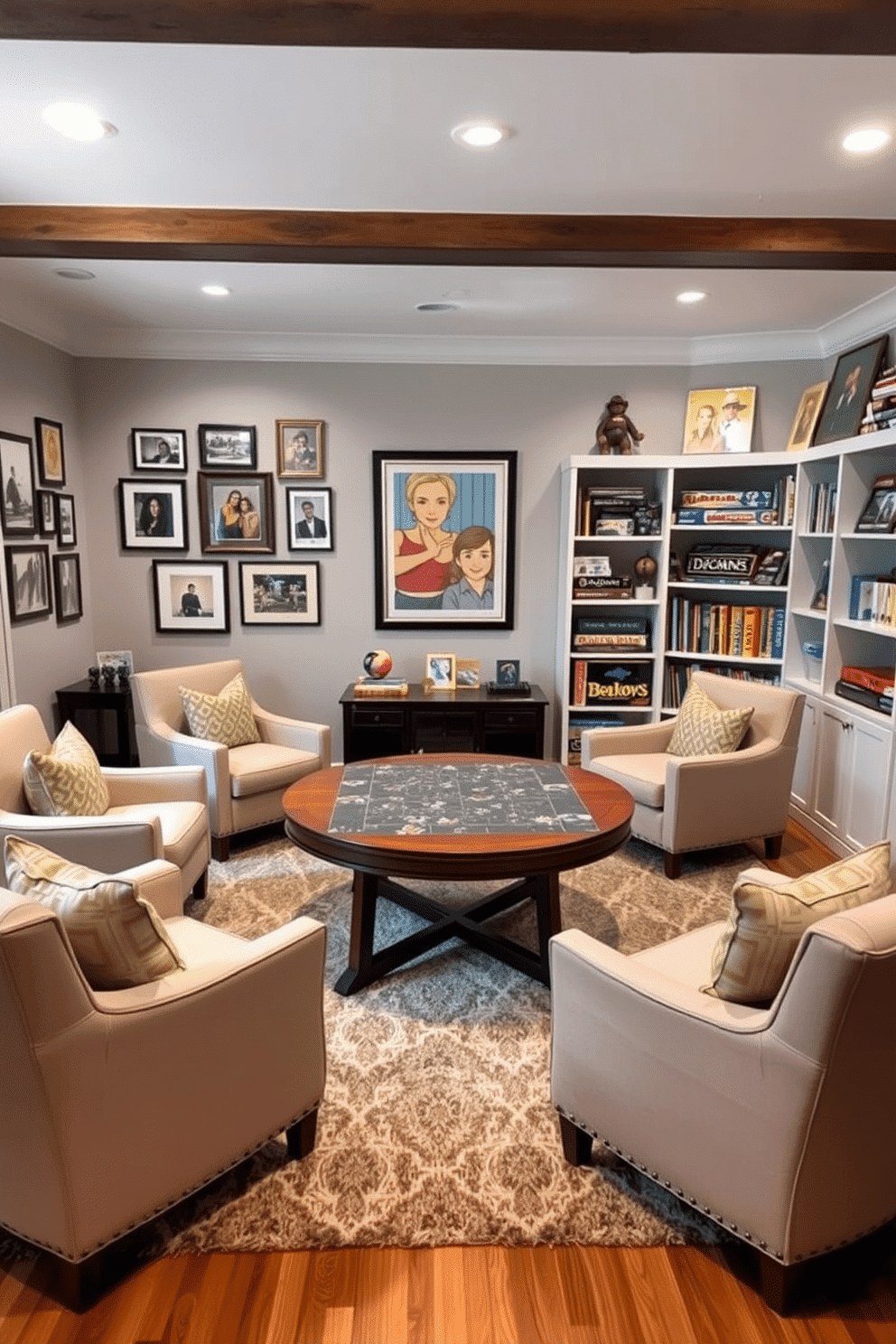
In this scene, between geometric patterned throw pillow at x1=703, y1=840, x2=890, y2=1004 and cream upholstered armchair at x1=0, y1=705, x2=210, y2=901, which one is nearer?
geometric patterned throw pillow at x1=703, y1=840, x2=890, y2=1004

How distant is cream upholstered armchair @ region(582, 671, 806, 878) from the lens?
11.5 feet

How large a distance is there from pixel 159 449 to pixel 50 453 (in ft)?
2.14

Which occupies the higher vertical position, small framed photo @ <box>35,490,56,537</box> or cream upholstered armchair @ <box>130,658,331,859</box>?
small framed photo @ <box>35,490,56,537</box>

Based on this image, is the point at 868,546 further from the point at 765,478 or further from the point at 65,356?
the point at 65,356

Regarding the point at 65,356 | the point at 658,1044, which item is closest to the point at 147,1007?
the point at 658,1044

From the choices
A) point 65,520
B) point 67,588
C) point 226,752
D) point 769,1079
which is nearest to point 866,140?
point 769,1079

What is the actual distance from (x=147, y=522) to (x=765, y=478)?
148 inches

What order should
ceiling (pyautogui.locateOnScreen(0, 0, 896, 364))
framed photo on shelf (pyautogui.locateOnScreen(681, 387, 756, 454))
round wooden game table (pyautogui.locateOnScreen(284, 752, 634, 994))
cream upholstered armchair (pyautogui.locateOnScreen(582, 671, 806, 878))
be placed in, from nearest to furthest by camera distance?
1. ceiling (pyautogui.locateOnScreen(0, 0, 896, 364))
2. round wooden game table (pyautogui.locateOnScreen(284, 752, 634, 994))
3. cream upholstered armchair (pyautogui.locateOnScreen(582, 671, 806, 878))
4. framed photo on shelf (pyautogui.locateOnScreen(681, 387, 756, 454))

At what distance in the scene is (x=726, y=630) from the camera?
15.3 ft

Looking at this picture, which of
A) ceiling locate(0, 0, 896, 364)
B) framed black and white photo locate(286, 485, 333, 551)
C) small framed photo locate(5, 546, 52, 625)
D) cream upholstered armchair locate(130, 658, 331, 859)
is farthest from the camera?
framed black and white photo locate(286, 485, 333, 551)

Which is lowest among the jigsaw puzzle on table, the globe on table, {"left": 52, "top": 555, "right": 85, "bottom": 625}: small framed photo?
the jigsaw puzzle on table

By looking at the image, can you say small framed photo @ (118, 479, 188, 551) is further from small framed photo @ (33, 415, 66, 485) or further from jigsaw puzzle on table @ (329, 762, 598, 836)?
jigsaw puzzle on table @ (329, 762, 598, 836)

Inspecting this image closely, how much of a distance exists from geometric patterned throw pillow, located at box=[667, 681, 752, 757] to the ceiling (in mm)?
1879

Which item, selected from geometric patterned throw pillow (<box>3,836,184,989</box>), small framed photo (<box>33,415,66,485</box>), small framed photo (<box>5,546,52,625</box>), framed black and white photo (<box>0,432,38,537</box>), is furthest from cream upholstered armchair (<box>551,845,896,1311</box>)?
small framed photo (<box>33,415,66,485</box>)
